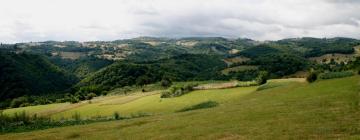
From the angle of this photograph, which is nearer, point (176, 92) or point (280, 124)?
point (280, 124)

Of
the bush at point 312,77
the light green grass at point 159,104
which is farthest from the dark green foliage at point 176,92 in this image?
the bush at point 312,77

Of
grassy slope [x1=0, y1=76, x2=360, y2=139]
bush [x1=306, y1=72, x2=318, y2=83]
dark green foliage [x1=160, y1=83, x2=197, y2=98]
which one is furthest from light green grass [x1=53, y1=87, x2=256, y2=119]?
grassy slope [x1=0, y1=76, x2=360, y2=139]

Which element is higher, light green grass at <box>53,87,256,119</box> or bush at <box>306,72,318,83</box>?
bush at <box>306,72,318,83</box>

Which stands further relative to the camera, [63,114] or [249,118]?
[63,114]

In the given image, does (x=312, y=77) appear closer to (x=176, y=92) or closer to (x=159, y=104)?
(x=159, y=104)

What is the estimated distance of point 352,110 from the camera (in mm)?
35688

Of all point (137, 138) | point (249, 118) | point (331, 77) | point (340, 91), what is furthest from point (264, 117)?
point (331, 77)

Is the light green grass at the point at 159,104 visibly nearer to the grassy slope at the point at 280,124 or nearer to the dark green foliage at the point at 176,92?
the dark green foliage at the point at 176,92

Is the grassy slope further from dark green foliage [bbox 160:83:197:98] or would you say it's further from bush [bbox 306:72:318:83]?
dark green foliage [bbox 160:83:197:98]

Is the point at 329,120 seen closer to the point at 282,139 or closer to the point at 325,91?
the point at 282,139

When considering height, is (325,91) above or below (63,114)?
above

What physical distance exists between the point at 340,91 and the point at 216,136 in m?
24.8

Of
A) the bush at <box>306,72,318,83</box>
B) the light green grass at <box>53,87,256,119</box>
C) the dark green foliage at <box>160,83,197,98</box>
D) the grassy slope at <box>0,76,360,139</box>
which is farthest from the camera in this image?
the dark green foliage at <box>160,83,197,98</box>

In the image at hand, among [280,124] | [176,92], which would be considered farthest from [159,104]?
[280,124]
